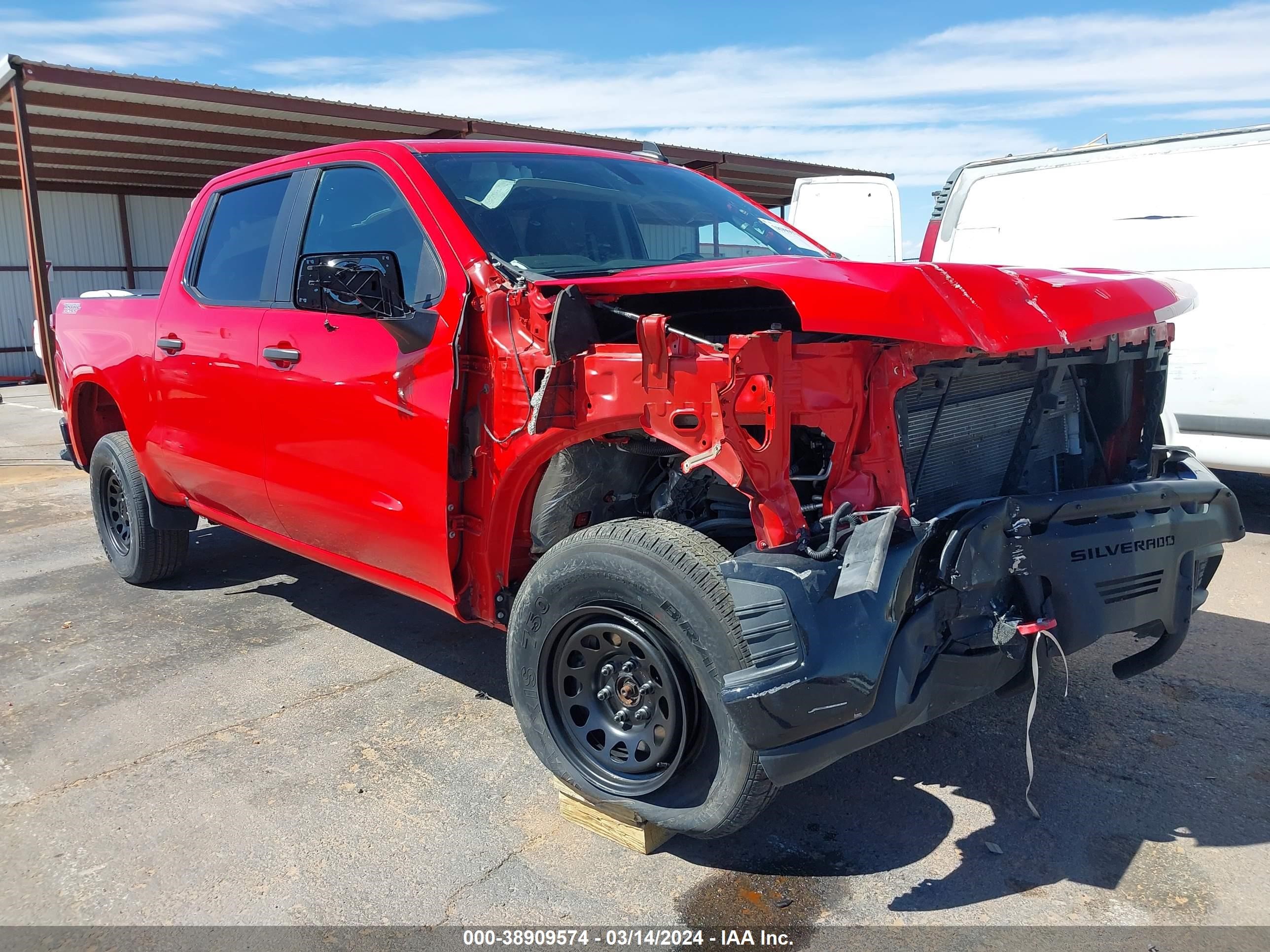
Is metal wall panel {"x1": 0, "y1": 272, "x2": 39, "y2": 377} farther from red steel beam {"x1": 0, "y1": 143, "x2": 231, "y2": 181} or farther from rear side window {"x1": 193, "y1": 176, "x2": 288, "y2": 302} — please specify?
rear side window {"x1": 193, "y1": 176, "x2": 288, "y2": 302}

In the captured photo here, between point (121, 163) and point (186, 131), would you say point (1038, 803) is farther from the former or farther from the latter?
point (121, 163)

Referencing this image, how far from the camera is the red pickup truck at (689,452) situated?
2.30m

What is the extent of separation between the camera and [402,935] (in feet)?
7.93

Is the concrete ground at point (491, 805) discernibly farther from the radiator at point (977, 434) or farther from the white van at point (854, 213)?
the white van at point (854, 213)

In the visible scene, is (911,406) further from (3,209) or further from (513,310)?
(3,209)

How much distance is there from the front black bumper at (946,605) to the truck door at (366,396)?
1.25 meters

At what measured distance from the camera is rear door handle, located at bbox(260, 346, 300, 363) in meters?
3.60

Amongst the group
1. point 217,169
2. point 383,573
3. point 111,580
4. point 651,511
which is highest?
point 217,169

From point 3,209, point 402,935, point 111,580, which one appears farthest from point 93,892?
point 3,209

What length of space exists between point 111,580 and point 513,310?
3.92m

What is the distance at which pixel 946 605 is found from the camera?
2.44m

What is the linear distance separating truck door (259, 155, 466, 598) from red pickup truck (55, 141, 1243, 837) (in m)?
0.01

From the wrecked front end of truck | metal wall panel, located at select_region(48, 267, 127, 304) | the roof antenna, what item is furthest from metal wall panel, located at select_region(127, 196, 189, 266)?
the wrecked front end of truck

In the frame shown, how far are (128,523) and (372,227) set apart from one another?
284cm
